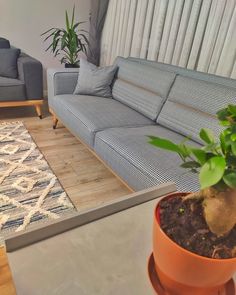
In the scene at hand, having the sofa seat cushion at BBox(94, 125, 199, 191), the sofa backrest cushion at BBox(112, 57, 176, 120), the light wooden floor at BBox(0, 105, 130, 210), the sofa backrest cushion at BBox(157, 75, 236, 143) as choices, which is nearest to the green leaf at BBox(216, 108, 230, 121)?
the sofa seat cushion at BBox(94, 125, 199, 191)

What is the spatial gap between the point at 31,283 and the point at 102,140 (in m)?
1.09

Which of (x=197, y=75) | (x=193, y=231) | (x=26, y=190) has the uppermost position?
(x=197, y=75)

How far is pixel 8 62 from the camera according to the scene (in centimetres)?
269

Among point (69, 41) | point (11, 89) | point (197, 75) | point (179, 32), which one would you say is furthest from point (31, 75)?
point (197, 75)

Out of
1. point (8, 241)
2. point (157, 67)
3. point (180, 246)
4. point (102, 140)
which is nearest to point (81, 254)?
point (8, 241)

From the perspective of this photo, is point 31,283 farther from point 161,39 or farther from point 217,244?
point 161,39

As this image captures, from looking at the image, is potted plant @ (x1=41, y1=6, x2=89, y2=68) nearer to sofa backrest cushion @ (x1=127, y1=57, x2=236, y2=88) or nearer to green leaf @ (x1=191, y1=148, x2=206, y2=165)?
sofa backrest cushion @ (x1=127, y1=57, x2=236, y2=88)

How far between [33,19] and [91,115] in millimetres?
2166

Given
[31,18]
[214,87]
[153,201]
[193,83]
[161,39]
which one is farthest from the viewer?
[31,18]

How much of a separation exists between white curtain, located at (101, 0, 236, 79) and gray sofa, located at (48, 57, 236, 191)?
0.27 metres

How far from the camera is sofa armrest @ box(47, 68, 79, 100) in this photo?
239 centimetres

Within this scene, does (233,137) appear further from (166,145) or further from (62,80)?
(62,80)

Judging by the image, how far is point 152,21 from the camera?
2578 mm

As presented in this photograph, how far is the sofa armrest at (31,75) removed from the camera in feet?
8.53
